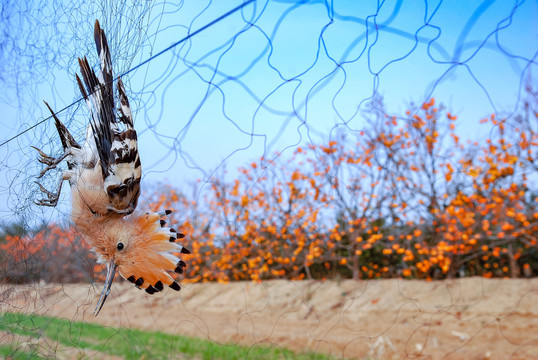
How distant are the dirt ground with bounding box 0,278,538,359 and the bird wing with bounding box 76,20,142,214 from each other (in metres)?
0.75

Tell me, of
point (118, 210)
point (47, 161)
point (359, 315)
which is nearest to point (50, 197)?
point (47, 161)

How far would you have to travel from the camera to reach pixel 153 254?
48.1 inches

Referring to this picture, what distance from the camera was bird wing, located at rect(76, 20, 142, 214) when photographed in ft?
3.93

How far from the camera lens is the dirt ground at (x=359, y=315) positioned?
2994mm

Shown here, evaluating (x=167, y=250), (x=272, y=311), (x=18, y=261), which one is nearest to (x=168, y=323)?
(x=272, y=311)

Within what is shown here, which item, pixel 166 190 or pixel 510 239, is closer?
pixel 510 239

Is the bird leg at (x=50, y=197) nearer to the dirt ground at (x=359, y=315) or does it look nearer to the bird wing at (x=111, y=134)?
the bird wing at (x=111, y=134)

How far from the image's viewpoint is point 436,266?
15.9 feet

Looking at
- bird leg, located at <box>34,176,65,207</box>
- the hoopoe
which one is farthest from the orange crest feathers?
bird leg, located at <box>34,176,65,207</box>

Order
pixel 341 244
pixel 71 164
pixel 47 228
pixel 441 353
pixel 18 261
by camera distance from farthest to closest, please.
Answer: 1. pixel 341 244
2. pixel 441 353
3. pixel 18 261
4. pixel 47 228
5. pixel 71 164

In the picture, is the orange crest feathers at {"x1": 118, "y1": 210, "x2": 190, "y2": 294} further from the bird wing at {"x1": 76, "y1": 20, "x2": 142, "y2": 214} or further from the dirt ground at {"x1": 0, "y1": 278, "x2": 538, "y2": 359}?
the dirt ground at {"x1": 0, "y1": 278, "x2": 538, "y2": 359}

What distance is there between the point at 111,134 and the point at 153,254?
33cm

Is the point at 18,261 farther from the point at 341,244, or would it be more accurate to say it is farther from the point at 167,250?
the point at 341,244

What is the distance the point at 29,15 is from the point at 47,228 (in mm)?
916
